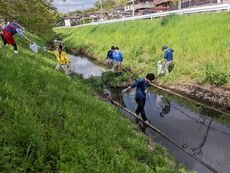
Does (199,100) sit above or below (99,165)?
below

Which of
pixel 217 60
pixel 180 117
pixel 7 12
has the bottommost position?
pixel 180 117

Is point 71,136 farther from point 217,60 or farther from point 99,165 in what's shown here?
point 217,60

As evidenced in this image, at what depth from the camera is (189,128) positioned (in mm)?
12391

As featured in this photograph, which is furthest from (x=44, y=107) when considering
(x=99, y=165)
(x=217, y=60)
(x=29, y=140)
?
(x=217, y=60)

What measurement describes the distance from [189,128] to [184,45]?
9.78 m

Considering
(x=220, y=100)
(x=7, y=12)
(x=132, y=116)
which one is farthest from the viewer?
(x=7, y=12)

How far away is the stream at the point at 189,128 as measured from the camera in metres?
9.90

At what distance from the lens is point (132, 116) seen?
1320 centimetres

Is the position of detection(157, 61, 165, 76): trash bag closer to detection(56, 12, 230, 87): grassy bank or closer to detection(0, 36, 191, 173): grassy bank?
detection(56, 12, 230, 87): grassy bank

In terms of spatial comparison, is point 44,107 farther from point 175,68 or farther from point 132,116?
point 175,68

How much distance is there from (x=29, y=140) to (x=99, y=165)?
57.3 inches

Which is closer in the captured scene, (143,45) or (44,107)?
(44,107)

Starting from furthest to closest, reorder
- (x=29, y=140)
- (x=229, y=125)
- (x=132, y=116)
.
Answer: (x=132, y=116), (x=229, y=125), (x=29, y=140)

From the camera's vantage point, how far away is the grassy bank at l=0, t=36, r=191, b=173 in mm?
5719
